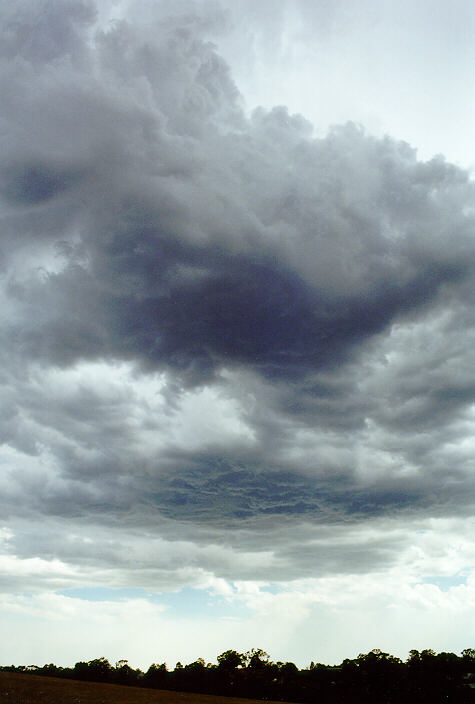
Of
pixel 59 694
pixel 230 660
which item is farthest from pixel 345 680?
pixel 59 694

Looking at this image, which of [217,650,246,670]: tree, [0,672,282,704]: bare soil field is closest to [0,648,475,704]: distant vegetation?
[217,650,246,670]: tree

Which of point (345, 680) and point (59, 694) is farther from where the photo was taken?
point (345, 680)

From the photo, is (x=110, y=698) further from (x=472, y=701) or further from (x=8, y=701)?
(x=472, y=701)

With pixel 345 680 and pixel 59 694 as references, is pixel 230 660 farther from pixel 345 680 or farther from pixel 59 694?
pixel 59 694

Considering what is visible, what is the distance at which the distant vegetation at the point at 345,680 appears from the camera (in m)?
146

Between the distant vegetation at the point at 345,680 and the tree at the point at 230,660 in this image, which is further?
the tree at the point at 230,660

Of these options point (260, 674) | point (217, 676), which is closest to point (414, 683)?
point (260, 674)

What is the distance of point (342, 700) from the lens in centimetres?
15112

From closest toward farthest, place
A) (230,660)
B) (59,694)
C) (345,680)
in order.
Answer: (59,694)
(345,680)
(230,660)

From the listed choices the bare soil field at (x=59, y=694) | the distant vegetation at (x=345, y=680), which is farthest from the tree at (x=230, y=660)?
the bare soil field at (x=59, y=694)

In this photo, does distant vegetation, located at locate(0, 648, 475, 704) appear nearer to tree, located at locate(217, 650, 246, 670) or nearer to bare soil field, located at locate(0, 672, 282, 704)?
tree, located at locate(217, 650, 246, 670)

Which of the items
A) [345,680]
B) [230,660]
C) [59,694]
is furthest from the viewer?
[230,660]

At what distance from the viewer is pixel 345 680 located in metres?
156

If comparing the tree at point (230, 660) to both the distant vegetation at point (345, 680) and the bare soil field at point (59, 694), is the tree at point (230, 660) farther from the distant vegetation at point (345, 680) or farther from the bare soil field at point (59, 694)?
the bare soil field at point (59, 694)
